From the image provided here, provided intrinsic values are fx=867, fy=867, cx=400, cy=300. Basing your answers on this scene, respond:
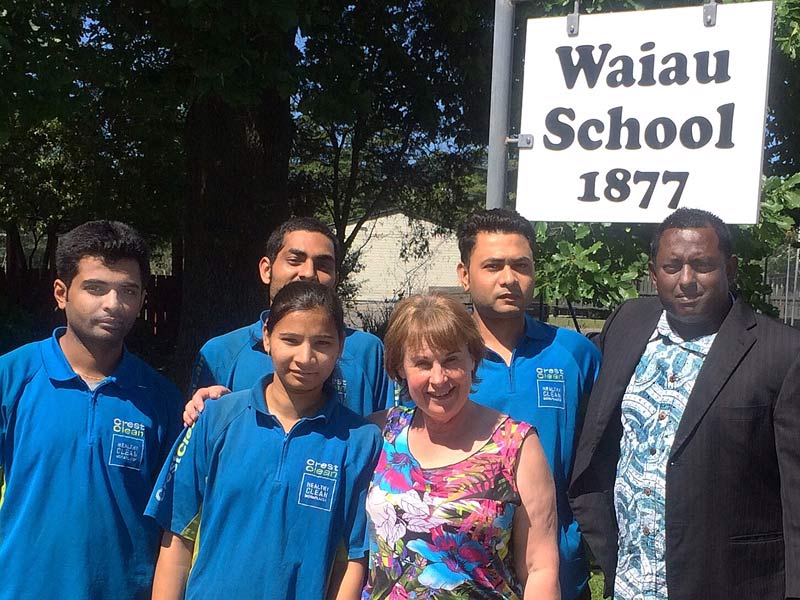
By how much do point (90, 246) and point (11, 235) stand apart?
2106 centimetres

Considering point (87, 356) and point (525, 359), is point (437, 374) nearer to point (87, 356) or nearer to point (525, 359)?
point (525, 359)

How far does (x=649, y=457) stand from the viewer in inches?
108

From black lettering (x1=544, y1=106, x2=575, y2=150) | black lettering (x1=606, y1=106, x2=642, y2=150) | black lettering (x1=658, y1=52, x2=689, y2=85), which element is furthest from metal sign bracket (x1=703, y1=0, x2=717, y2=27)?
black lettering (x1=544, y1=106, x2=575, y2=150)

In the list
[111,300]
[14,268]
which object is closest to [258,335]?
[111,300]

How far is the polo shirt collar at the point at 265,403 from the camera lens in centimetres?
254

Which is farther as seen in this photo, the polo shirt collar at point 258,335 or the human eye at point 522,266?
the polo shirt collar at point 258,335

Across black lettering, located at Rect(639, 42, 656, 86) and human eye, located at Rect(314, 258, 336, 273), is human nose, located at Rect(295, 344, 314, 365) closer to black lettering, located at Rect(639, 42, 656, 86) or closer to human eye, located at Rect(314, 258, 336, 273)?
human eye, located at Rect(314, 258, 336, 273)

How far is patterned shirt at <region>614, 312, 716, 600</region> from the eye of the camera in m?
2.71

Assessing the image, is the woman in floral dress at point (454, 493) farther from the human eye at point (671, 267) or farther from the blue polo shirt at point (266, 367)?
the human eye at point (671, 267)

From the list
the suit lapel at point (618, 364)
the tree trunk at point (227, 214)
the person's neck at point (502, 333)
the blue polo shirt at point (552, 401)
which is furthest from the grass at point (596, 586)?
the tree trunk at point (227, 214)

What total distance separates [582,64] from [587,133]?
28 cm

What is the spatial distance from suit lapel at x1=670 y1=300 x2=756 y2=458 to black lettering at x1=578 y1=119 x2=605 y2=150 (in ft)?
3.12

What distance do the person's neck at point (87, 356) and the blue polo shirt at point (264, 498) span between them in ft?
1.42

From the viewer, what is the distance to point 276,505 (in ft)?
7.96
